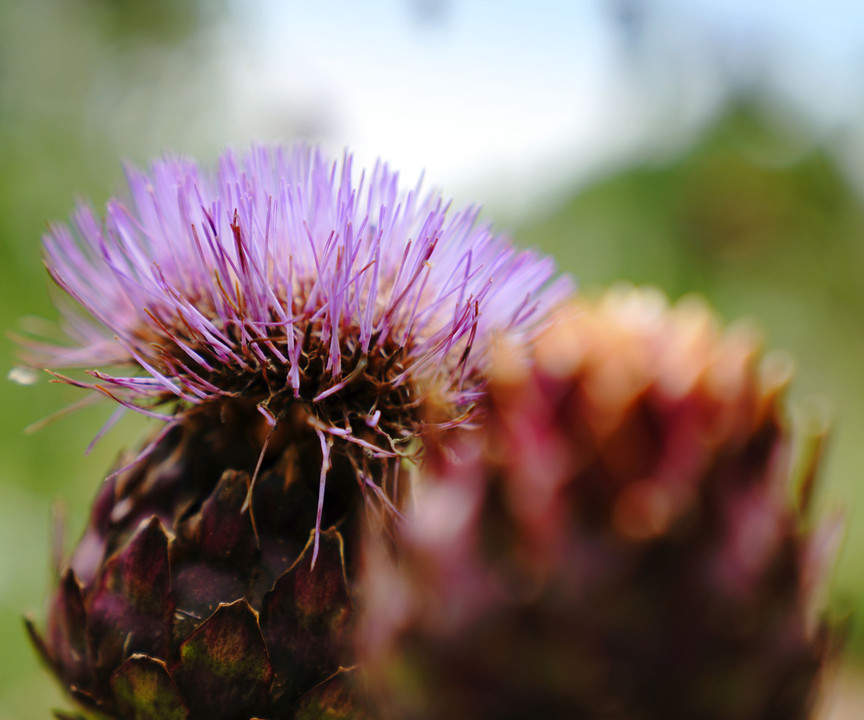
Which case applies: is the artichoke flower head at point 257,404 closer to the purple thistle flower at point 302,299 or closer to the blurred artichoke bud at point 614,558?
the purple thistle flower at point 302,299

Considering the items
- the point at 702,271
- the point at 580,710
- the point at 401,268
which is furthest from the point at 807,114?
the point at 580,710

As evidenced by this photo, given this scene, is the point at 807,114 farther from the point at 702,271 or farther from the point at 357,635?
the point at 357,635

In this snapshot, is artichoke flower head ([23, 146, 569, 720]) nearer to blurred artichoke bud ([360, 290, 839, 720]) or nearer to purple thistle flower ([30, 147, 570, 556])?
purple thistle flower ([30, 147, 570, 556])

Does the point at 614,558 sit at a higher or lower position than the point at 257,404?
higher

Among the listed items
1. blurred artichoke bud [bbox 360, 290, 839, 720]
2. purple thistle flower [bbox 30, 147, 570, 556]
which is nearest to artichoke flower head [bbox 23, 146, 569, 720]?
purple thistle flower [bbox 30, 147, 570, 556]

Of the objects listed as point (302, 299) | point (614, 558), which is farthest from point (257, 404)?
point (614, 558)

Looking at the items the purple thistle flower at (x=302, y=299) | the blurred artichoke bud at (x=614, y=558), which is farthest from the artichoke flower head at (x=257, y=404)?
the blurred artichoke bud at (x=614, y=558)

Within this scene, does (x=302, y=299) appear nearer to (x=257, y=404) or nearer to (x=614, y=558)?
(x=257, y=404)

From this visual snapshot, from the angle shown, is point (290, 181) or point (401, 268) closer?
point (401, 268)
